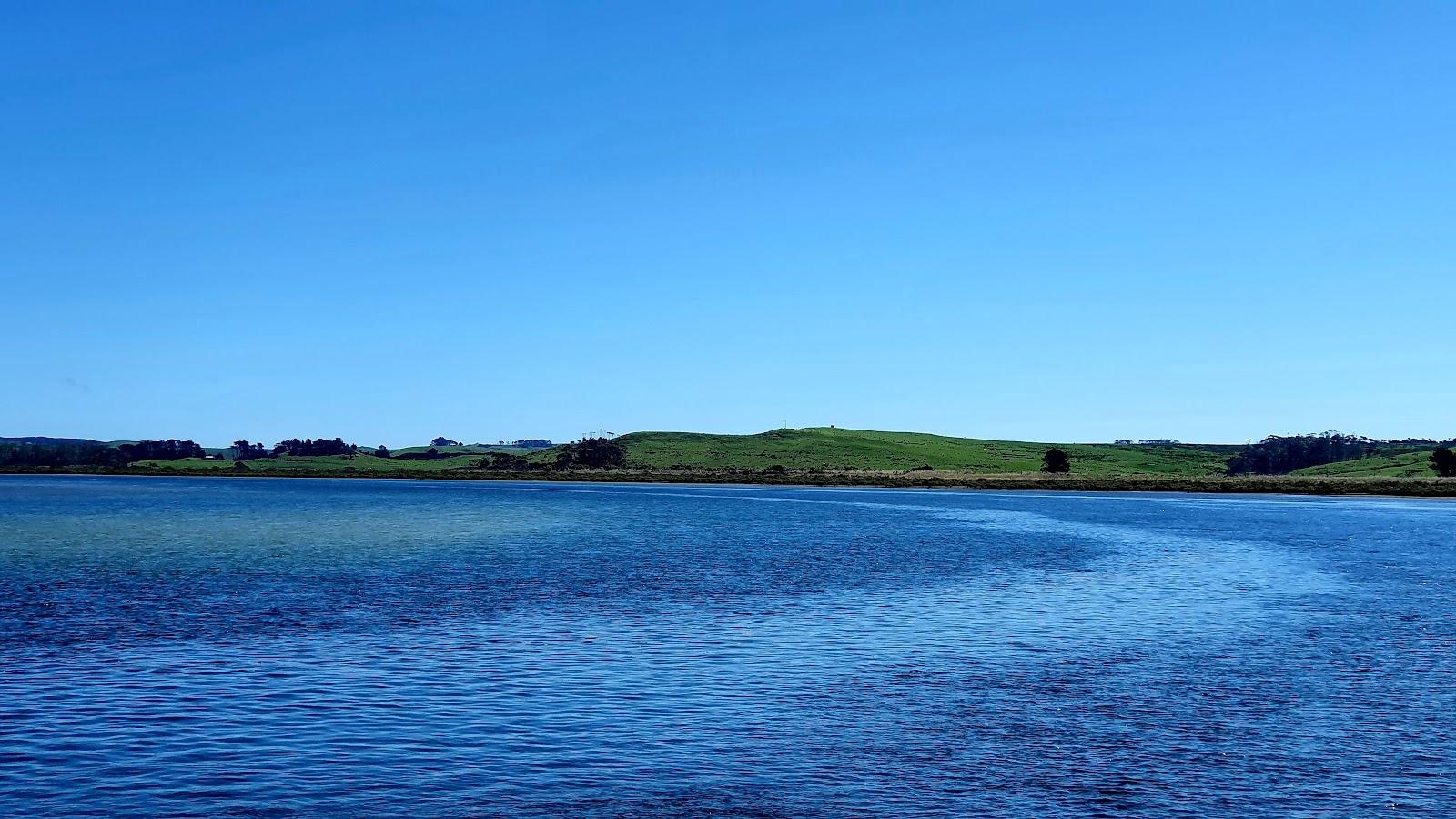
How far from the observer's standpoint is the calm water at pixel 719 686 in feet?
57.2

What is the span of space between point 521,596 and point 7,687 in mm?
19314

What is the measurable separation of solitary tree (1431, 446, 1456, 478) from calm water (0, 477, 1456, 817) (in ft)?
493

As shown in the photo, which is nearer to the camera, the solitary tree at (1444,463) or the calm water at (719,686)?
→ the calm water at (719,686)

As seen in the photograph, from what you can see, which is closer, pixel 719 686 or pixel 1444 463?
pixel 719 686

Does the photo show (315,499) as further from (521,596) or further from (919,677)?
(919,677)

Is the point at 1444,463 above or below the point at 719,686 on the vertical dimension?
above

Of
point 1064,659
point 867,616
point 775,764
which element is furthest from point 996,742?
point 867,616

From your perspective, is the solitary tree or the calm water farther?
the solitary tree

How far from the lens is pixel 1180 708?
77.6 feet

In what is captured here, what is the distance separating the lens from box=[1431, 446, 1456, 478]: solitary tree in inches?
7529

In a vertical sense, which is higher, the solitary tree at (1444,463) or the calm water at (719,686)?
the solitary tree at (1444,463)

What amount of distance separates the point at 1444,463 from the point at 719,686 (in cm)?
20136

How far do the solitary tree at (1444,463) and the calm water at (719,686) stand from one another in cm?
15036

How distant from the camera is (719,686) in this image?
25.5m
